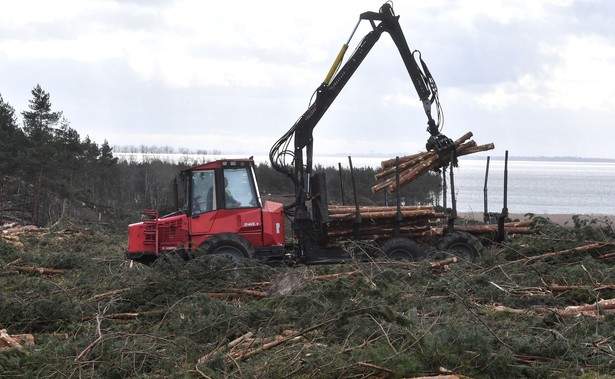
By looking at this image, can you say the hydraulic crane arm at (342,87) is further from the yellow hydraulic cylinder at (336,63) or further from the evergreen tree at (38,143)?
the evergreen tree at (38,143)

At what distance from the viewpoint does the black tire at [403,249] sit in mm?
15445

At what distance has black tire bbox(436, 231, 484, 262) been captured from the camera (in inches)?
613

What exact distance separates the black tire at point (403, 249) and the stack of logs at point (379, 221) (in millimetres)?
349

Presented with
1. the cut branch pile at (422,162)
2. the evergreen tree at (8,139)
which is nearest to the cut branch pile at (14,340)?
the cut branch pile at (422,162)

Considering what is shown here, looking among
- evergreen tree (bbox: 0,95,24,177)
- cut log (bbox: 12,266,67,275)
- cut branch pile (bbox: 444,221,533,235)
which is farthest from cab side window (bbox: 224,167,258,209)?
evergreen tree (bbox: 0,95,24,177)

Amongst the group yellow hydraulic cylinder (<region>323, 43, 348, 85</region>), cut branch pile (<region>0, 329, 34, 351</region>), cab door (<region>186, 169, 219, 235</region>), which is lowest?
cut branch pile (<region>0, 329, 34, 351</region>)

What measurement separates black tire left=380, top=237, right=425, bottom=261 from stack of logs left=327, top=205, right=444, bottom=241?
349 millimetres

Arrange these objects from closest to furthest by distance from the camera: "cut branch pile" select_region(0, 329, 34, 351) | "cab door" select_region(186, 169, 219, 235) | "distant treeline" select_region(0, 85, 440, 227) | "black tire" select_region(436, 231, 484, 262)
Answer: "cut branch pile" select_region(0, 329, 34, 351) < "cab door" select_region(186, 169, 219, 235) < "black tire" select_region(436, 231, 484, 262) < "distant treeline" select_region(0, 85, 440, 227)

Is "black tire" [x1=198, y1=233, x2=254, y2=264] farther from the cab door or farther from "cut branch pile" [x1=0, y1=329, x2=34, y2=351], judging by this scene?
"cut branch pile" [x1=0, y1=329, x2=34, y2=351]

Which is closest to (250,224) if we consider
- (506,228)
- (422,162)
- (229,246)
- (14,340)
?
(229,246)

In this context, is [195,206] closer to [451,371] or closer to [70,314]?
[70,314]

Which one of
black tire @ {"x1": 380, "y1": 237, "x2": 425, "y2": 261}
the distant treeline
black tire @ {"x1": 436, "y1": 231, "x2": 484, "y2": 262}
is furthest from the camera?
the distant treeline

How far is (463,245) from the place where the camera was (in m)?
15.7

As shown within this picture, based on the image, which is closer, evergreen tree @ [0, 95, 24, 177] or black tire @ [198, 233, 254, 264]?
black tire @ [198, 233, 254, 264]
